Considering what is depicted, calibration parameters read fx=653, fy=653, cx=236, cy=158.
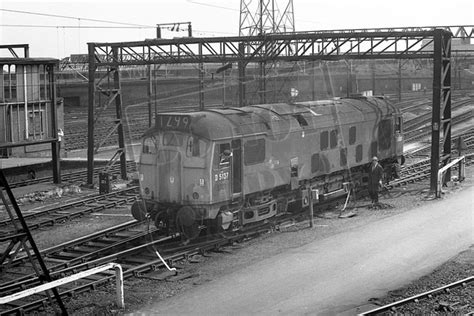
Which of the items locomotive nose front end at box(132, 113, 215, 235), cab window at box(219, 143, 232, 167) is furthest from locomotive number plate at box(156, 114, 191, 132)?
cab window at box(219, 143, 232, 167)

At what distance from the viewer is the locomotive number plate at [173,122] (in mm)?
17094

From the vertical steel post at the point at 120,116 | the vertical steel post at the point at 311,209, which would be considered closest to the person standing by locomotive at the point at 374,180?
the vertical steel post at the point at 311,209

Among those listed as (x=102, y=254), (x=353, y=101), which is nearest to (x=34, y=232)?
(x=102, y=254)

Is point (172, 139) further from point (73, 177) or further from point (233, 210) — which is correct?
point (73, 177)

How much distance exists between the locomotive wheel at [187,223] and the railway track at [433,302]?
608cm

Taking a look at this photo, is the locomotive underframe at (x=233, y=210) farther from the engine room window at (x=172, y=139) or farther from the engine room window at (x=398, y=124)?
the engine room window at (x=398, y=124)

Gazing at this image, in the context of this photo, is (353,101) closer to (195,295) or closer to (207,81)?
(195,295)

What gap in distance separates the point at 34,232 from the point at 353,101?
39.8 feet

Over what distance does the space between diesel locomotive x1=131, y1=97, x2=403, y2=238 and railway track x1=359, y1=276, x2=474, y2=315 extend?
6.01 meters

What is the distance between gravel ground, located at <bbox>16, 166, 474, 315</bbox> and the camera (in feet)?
42.2

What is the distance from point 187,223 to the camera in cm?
1655

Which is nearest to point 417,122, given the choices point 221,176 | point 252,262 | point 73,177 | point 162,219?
point 73,177

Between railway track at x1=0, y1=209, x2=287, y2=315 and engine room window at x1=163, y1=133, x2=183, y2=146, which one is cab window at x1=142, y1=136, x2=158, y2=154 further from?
railway track at x1=0, y1=209, x2=287, y2=315

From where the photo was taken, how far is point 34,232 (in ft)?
65.0
